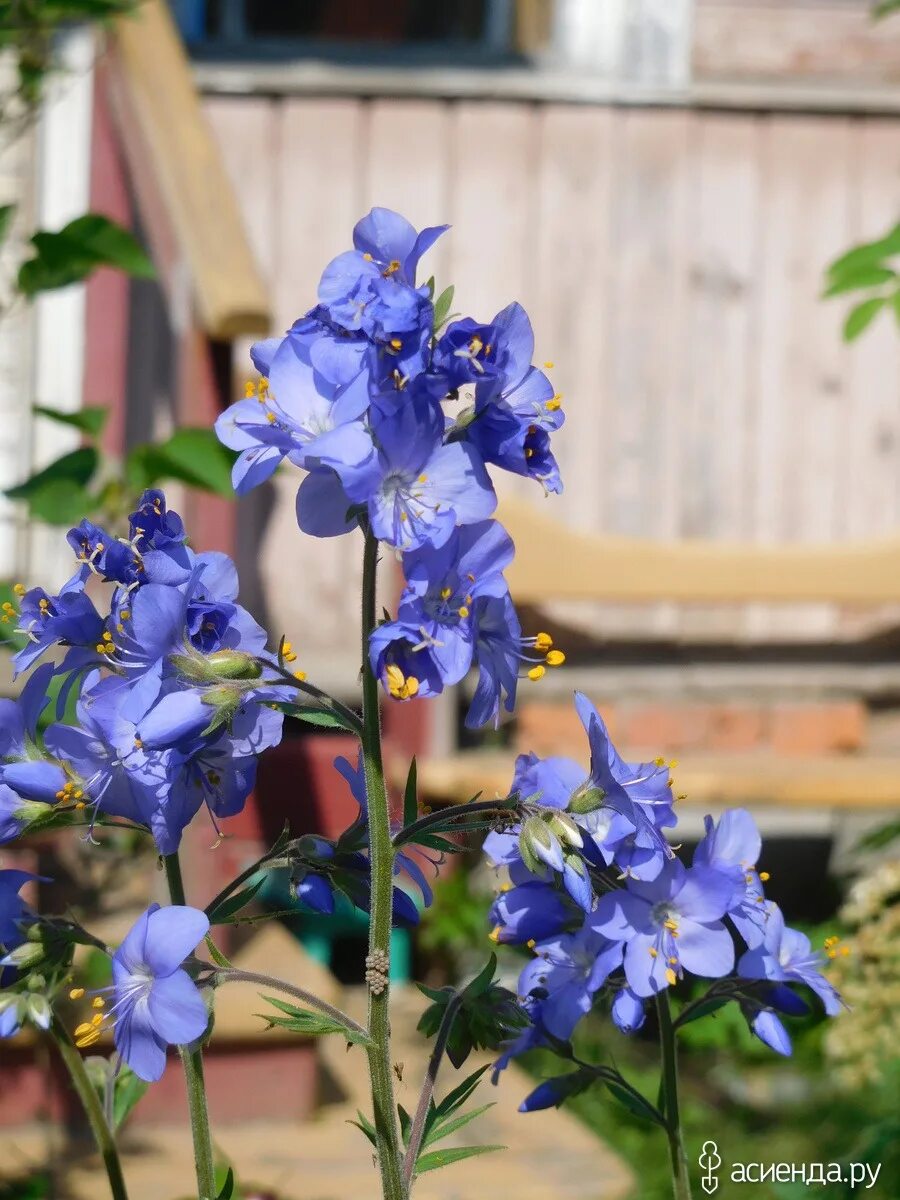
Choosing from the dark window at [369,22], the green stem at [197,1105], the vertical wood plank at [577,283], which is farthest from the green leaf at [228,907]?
the dark window at [369,22]

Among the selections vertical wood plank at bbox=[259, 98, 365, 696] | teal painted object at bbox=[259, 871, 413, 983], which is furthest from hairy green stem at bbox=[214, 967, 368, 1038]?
vertical wood plank at bbox=[259, 98, 365, 696]

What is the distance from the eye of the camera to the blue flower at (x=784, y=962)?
1.31m

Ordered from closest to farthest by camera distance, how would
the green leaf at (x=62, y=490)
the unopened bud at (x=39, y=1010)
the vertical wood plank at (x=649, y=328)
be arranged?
the unopened bud at (x=39, y=1010)
the green leaf at (x=62, y=490)
the vertical wood plank at (x=649, y=328)

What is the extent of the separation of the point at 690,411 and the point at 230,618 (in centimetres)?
426

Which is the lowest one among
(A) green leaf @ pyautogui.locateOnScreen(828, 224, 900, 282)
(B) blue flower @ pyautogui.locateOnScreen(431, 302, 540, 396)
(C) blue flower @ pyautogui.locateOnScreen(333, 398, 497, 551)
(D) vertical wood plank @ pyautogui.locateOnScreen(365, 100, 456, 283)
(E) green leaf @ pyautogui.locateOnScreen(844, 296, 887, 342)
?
(C) blue flower @ pyautogui.locateOnScreen(333, 398, 497, 551)

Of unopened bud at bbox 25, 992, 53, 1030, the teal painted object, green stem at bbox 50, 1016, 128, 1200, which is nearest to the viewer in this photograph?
unopened bud at bbox 25, 992, 53, 1030

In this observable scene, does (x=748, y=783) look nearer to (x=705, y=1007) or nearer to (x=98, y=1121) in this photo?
(x=705, y=1007)

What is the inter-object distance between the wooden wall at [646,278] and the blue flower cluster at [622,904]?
3.83 meters

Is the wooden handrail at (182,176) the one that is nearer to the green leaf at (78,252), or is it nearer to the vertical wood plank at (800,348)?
the green leaf at (78,252)

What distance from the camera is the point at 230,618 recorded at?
3.86 feet

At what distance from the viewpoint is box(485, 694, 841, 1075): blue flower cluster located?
115 cm

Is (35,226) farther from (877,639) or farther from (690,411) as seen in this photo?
(877,639)

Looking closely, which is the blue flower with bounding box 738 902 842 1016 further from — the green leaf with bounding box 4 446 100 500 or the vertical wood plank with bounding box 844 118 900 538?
the vertical wood plank with bounding box 844 118 900 538

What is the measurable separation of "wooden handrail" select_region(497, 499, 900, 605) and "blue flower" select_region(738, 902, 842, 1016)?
3289 millimetres
